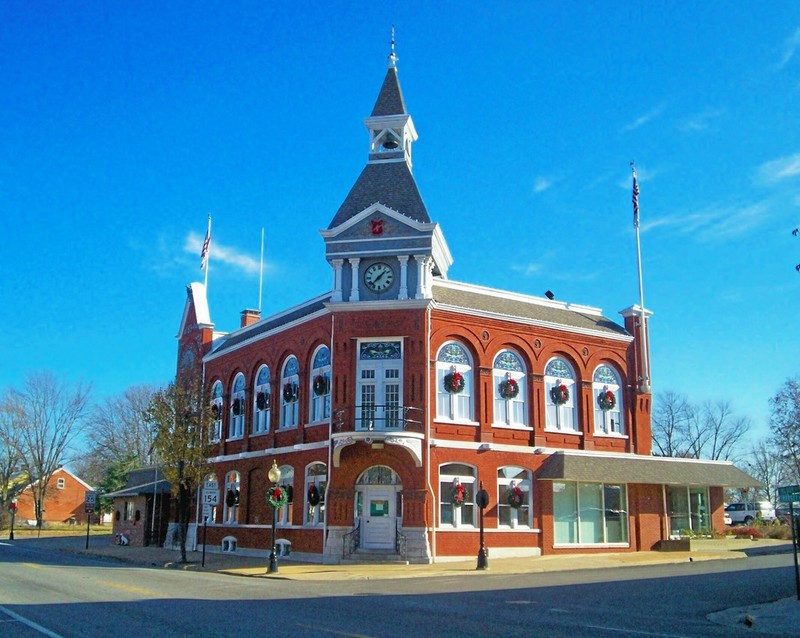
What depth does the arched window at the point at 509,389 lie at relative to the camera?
1328 inches


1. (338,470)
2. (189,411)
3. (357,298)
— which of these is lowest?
(338,470)

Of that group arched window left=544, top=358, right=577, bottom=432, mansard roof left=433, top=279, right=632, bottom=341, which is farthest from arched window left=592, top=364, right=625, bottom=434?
mansard roof left=433, top=279, right=632, bottom=341

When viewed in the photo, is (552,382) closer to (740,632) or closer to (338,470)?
(338,470)

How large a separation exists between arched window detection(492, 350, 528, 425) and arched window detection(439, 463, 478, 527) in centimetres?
269

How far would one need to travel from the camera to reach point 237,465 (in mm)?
39750

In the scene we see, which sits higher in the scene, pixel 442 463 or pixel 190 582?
pixel 442 463

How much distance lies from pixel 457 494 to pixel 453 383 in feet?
13.9

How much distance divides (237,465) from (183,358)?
9.79m

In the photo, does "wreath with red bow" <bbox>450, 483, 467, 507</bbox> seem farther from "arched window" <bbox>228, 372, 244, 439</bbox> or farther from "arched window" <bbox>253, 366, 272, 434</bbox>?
"arched window" <bbox>228, 372, 244, 439</bbox>

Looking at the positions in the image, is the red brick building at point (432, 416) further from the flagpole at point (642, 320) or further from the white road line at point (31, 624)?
the white road line at point (31, 624)

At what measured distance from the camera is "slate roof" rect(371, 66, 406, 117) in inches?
1444

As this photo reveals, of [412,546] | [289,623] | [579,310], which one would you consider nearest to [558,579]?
[412,546]

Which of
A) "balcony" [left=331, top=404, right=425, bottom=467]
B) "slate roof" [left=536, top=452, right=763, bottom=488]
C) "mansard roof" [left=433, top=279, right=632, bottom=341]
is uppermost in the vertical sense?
"mansard roof" [left=433, top=279, right=632, bottom=341]

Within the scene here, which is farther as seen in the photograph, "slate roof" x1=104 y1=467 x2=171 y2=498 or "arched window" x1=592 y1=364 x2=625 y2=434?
"slate roof" x1=104 y1=467 x2=171 y2=498
